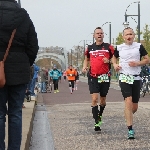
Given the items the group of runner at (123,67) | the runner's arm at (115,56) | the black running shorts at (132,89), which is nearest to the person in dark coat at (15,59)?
the group of runner at (123,67)

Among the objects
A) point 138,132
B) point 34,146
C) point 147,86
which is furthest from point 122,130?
point 147,86

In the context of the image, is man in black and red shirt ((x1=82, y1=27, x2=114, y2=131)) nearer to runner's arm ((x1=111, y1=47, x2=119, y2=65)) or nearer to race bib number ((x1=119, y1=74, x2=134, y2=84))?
runner's arm ((x1=111, y1=47, x2=119, y2=65))

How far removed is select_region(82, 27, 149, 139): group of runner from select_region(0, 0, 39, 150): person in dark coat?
337 cm

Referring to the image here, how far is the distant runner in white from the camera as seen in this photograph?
8.27 m

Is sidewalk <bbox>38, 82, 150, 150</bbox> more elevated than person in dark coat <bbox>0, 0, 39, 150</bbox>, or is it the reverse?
person in dark coat <bbox>0, 0, 39, 150</bbox>

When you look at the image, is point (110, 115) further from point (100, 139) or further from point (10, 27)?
point (10, 27)

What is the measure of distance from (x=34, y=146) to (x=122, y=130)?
2.09 m

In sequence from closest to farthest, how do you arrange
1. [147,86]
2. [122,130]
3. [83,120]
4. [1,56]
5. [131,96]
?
[1,56] → [131,96] → [122,130] → [83,120] → [147,86]

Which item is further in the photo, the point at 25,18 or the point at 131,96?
the point at 131,96

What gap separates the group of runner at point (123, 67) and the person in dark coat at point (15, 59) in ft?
11.1

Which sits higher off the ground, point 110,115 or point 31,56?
point 31,56

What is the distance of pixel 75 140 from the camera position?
802 cm

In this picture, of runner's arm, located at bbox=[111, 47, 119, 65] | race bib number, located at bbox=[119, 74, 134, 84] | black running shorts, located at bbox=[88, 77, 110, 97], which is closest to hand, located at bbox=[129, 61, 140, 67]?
race bib number, located at bbox=[119, 74, 134, 84]

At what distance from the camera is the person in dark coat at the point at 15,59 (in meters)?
4.77
